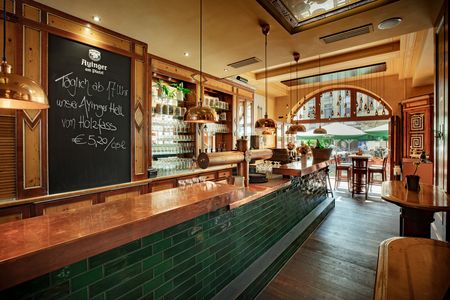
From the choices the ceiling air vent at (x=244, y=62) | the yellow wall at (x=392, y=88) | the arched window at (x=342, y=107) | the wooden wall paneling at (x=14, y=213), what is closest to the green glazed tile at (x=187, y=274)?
the wooden wall paneling at (x=14, y=213)

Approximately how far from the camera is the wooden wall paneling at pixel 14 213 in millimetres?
2338

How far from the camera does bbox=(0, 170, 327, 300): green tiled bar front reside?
101cm

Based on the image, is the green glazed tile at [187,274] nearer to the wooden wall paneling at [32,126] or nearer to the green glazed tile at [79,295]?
the green glazed tile at [79,295]

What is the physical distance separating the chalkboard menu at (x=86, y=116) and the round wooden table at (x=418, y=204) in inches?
134

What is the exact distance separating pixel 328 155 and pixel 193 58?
133 inches

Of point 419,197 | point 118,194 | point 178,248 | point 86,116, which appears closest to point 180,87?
point 86,116

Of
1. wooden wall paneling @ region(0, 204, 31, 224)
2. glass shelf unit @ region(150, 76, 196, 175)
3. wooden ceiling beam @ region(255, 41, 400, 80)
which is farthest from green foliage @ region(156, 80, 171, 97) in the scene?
wooden ceiling beam @ region(255, 41, 400, 80)

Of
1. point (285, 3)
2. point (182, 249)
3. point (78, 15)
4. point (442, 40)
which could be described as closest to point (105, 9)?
point (78, 15)

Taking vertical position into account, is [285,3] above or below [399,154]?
above

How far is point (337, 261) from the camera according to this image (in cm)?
285

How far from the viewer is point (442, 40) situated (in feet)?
8.93

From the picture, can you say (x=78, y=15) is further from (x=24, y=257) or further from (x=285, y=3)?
(x=24, y=257)

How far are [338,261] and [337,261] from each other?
0.04ft

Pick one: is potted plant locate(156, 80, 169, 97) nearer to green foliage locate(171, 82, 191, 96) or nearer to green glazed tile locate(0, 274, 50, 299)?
green foliage locate(171, 82, 191, 96)
